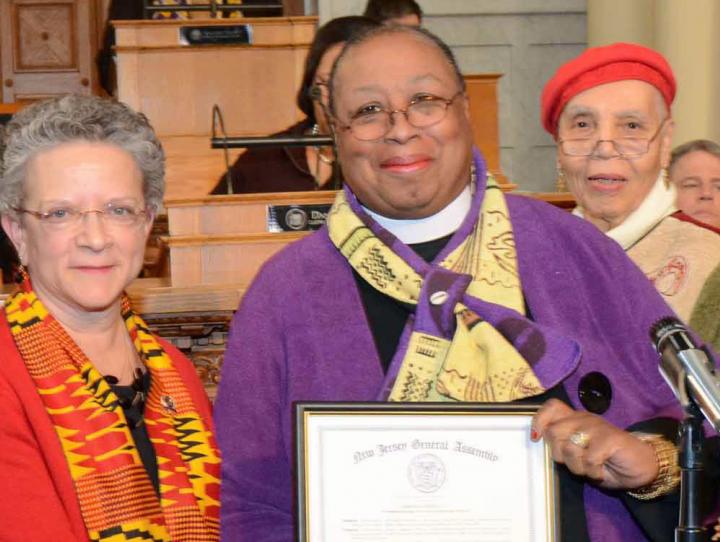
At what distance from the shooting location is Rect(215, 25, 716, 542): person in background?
86.0 inches

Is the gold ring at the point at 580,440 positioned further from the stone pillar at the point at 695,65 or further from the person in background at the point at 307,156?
the stone pillar at the point at 695,65

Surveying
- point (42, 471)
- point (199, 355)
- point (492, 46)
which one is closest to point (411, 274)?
point (42, 471)

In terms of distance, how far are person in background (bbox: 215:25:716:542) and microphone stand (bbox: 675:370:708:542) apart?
237mm

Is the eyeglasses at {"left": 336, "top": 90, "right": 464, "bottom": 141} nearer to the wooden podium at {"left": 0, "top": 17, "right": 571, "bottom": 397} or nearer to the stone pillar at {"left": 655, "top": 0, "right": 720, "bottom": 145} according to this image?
the wooden podium at {"left": 0, "top": 17, "right": 571, "bottom": 397}

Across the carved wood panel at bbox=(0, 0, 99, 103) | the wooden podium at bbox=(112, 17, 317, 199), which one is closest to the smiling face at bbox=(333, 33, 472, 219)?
the wooden podium at bbox=(112, 17, 317, 199)

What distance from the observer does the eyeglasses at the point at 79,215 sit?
95.9 inches

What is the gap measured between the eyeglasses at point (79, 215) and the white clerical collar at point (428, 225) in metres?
0.49

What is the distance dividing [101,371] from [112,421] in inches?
5.8

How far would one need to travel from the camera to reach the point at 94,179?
96.1 inches

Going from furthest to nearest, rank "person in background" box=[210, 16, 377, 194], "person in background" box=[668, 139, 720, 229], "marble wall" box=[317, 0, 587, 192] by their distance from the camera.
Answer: "marble wall" box=[317, 0, 587, 192]
"person in background" box=[210, 16, 377, 194]
"person in background" box=[668, 139, 720, 229]

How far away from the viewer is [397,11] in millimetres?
5469

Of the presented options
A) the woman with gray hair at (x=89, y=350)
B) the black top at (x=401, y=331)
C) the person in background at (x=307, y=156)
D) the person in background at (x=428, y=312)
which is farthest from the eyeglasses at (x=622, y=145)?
the person in background at (x=307, y=156)

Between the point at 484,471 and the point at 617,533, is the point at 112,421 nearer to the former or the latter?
the point at 484,471

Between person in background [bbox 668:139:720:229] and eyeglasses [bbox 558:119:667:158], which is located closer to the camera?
eyeglasses [bbox 558:119:667:158]
